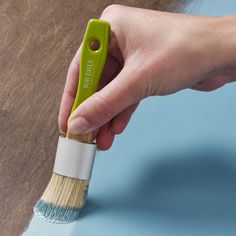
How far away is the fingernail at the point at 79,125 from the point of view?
0.72 meters

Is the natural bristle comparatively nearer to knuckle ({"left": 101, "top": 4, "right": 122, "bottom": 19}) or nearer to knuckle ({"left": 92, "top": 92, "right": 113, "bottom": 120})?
knuckle ({"left": 92, "top": 92, "right": 113, "bottom": 120})

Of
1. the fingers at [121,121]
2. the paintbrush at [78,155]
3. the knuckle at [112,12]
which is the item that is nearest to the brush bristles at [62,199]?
the paintbrush at [78,155]

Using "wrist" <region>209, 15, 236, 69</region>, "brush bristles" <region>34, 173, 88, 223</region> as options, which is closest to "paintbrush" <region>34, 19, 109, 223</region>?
"brush bristles" <region>34, 173, 88, 223</region>

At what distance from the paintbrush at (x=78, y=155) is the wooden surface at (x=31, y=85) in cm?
7

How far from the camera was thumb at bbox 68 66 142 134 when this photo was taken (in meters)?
0.71

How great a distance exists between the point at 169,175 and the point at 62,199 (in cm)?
20

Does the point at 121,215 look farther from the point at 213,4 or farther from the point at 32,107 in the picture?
the point at 213,4

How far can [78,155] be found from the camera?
742 millimetres

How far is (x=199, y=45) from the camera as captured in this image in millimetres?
723

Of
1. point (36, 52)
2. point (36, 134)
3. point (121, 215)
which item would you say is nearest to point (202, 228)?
point (121, 215)

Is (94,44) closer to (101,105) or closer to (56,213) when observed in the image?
(101,105)

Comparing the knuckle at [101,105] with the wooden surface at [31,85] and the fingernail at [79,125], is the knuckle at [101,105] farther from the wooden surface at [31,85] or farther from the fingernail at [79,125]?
the wooden surface at [31,85]

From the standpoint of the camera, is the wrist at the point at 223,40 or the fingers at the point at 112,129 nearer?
the wrist at the point at 223,40

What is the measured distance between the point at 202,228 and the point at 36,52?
496 mm
